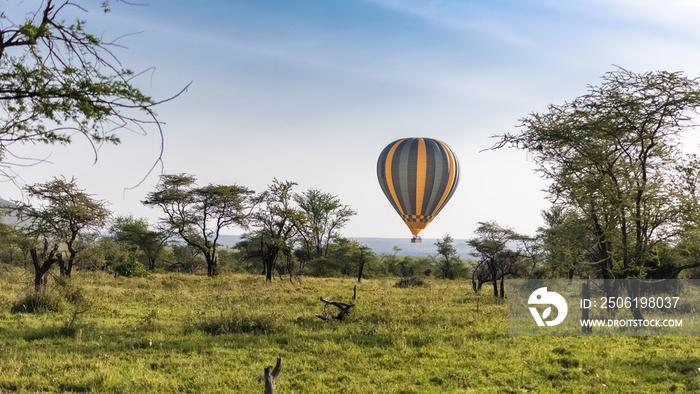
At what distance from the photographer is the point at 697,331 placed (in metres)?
14.4

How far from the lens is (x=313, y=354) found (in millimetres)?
10992

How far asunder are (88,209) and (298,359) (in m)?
22.2

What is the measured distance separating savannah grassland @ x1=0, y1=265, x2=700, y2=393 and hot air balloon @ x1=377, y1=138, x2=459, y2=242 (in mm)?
21305

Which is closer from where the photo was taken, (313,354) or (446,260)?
(313,354)

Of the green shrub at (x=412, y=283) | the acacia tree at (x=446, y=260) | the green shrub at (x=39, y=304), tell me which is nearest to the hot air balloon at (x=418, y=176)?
the green shrub at (x=412, y=283)

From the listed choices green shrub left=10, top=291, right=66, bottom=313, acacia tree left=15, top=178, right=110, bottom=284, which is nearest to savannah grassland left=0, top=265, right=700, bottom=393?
green shrub left=10, top=291, right=66, bottom=313

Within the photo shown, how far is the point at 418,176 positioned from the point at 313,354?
28.6m

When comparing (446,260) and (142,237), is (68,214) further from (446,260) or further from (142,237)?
(446,260)

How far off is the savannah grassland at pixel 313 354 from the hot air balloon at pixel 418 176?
21305 millimetres

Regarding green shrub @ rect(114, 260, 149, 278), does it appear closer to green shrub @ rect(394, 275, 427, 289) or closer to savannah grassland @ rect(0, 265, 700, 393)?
savannah grassland @ rect(0, 265, 700, 393)

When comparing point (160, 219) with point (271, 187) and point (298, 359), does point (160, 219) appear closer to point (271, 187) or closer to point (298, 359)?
point (271, 187)

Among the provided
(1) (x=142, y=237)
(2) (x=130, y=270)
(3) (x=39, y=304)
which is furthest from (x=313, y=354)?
(1) (x=142, y=237)

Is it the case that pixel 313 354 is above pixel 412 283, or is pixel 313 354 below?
below

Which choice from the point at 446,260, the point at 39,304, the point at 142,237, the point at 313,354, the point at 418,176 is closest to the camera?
the point at 313,354
